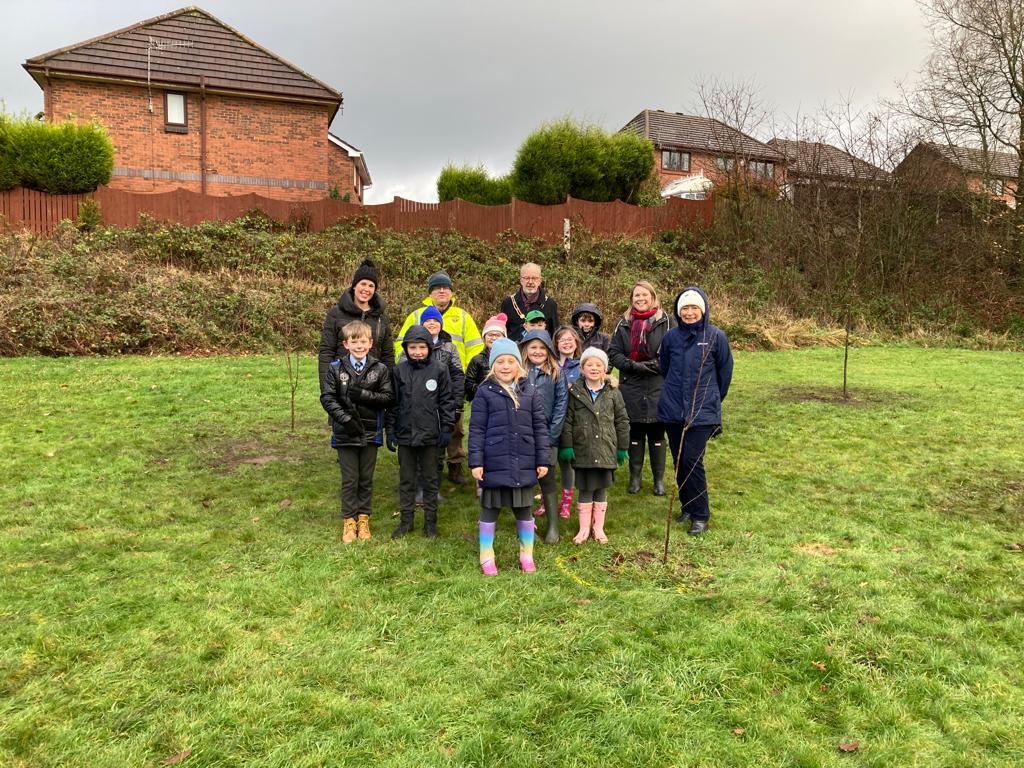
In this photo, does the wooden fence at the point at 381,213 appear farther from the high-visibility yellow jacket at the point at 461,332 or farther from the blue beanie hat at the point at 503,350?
the blue beanie hat at the point at 503,350

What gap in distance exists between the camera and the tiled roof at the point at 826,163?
20453mm

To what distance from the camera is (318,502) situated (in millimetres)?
5488

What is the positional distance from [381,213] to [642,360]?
15.2 m

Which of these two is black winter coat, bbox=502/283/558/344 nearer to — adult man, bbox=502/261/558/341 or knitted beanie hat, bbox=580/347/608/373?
adult man, bbox=502/261/558/341

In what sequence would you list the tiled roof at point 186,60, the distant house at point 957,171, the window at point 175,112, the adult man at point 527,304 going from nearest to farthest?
the adult man at point 527,304 < the distant house at point 957,171 < the tiled roof at point 186,60 < the window at point 175,112

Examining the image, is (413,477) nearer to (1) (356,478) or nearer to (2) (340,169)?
(1) (356,478)

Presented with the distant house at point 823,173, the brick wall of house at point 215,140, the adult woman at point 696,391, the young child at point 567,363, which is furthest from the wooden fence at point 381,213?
the adult woman at point 696,391

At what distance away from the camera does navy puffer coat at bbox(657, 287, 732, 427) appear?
15.8 ft

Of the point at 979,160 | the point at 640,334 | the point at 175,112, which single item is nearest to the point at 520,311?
the point at 640,334

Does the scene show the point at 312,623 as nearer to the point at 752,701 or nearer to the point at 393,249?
the point at 752,701

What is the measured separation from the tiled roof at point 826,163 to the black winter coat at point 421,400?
2044 cm

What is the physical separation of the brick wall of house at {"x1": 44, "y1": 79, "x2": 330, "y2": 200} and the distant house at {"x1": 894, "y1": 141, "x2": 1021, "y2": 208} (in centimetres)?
2000

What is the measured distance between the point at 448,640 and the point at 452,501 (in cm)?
235

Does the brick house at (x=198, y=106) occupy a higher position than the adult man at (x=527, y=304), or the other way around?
the brick house at (x=198, y=106)
